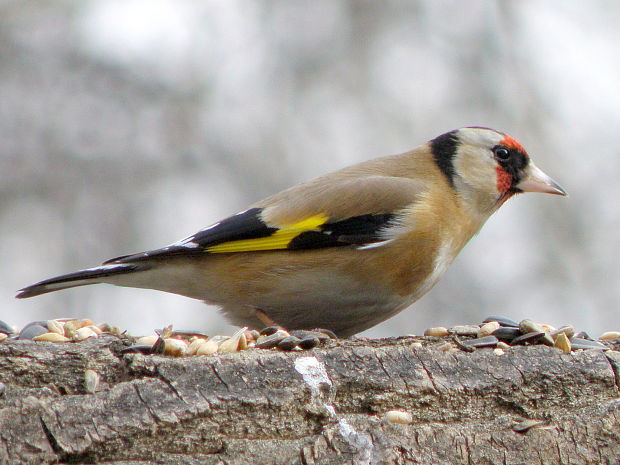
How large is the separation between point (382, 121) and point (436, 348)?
274 inches

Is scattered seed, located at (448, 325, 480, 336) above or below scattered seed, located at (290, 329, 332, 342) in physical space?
below

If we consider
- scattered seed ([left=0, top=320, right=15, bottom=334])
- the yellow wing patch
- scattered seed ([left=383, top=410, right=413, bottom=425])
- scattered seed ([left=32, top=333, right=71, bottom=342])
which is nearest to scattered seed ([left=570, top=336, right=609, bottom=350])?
scattered seed ([left=383, top=410, right=413, bottom=425])

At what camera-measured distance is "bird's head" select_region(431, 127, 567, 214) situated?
212 inches

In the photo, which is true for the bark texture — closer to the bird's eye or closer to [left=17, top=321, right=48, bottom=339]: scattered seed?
[left=17, top=321, right=48, bottom=339]: scattered seed

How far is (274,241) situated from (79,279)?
3.33 ft

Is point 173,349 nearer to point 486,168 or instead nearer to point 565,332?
point 565,332

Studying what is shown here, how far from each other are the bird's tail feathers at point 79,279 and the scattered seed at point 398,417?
6.60ft

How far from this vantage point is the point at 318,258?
15.0ft

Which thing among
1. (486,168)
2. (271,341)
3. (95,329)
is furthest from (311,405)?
(486,168)

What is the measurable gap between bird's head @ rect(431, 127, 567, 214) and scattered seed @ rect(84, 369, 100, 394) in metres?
2.83

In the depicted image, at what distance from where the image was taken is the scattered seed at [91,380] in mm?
2990

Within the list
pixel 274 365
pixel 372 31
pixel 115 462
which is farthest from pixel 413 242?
pixel 372 31

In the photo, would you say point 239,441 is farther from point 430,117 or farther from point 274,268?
point 430,117

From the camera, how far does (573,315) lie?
9328 mm
